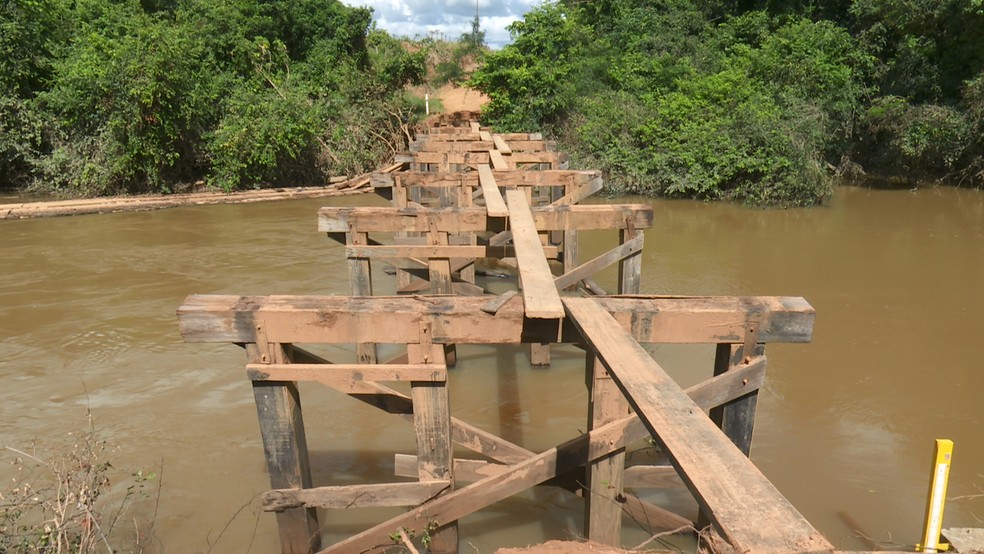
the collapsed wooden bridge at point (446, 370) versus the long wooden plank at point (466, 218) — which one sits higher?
the long wooden plank at point (466, 218)

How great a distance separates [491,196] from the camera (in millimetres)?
5473

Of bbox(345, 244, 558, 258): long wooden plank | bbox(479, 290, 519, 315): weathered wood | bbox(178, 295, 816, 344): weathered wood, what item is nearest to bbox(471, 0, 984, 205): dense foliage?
bbox(345, 244, 558, 258): long wooden plank

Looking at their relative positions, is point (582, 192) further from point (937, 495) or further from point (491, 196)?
point (937, 495)

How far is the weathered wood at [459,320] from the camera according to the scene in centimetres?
272

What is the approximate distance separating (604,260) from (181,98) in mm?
13002

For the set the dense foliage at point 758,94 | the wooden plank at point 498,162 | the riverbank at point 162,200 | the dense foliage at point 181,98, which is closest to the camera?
the wooden plank at point 498,162

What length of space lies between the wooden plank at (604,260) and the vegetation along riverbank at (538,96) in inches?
349

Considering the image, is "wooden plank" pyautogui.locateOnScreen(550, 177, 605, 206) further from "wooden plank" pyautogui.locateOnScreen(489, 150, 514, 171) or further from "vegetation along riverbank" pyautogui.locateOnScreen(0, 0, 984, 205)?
"vegetation along riverbank" pyautogui.locateOnScreen(0, 0, 984, 205)

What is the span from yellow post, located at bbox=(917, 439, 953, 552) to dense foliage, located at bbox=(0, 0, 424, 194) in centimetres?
1506

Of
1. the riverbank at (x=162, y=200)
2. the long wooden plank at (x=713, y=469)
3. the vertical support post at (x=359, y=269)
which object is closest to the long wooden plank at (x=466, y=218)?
the vertical support post at (x=359, y=269)

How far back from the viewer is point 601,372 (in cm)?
296

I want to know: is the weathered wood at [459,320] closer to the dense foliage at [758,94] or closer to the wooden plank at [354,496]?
the wooden plank at [354,496]

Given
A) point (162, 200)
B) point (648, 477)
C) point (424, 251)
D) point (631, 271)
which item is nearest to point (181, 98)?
point (162, 200)

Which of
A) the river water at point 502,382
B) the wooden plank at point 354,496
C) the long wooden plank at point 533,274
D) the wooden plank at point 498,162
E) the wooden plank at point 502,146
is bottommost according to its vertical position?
the river water at point 502,382
